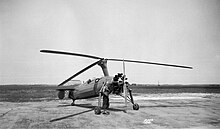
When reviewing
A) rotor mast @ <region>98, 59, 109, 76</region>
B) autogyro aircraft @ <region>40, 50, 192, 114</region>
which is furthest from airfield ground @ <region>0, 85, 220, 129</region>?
rotor mast @ <region>98, 59, 109, 76</region>

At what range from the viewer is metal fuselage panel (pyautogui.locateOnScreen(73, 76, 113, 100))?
1614 cm

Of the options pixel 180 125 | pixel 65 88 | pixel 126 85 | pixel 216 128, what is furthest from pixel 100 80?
pixel 216 128

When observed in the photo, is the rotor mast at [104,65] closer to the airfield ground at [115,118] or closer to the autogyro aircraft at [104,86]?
the autogyro aircraft at [104,86]

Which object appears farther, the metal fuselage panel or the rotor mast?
the metal fuselage panel

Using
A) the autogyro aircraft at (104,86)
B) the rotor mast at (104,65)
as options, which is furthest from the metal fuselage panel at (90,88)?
the rotor mast at (104,65)

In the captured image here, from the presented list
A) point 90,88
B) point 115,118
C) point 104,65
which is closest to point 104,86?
point 104,65

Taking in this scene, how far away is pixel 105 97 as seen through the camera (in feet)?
51.7

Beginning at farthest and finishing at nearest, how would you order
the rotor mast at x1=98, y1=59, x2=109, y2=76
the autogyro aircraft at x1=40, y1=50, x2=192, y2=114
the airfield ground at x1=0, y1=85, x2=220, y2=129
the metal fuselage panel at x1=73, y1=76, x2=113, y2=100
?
the metal fuselage panel at x1=73, y1=76, x2=113, y2=100
the rotor mast at x1=98, y1=59, x2=109, y2=76
the autogyro aircraft at x1=40, y1=50, x2=192, y2=114
the airfield ground at x1=0, y1=85, x2=220, y2=129

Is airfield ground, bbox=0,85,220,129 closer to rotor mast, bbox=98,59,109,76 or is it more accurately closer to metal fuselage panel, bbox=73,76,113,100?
metal fuselage panel, bbox=73,76,113,100

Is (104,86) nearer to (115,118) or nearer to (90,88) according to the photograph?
(90,88)

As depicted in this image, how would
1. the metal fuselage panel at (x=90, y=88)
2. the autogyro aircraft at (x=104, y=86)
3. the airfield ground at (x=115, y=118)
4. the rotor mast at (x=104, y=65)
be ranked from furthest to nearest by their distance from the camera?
the metal fuselage panel at (x=90, y=88) < the rotor mast at (x=104, y=65) < the autogyro aircraft at (x=104, y=86) < the airfield ground at (x=115, y=118)

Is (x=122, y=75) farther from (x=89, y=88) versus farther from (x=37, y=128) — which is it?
(x=37, y=128)

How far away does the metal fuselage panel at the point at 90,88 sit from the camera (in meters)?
16.1

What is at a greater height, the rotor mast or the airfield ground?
the rotor mast
